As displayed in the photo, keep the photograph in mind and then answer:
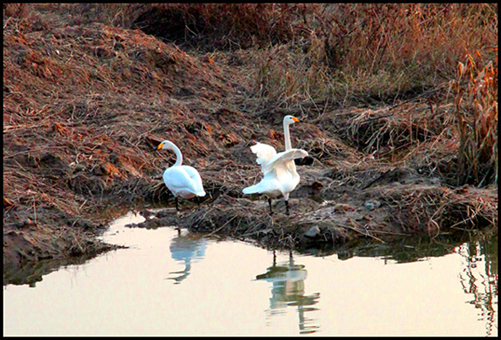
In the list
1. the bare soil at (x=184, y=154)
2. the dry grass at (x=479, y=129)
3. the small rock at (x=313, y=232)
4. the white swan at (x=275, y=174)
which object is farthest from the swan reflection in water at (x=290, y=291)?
the dry grass at (x=479, y=129)

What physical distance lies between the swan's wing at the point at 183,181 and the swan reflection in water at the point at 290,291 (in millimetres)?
1461

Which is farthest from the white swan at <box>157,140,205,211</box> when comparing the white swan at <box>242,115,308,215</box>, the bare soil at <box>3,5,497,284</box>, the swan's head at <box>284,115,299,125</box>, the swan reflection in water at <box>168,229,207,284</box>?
the swan's head at <box>284,115,299,125</box>

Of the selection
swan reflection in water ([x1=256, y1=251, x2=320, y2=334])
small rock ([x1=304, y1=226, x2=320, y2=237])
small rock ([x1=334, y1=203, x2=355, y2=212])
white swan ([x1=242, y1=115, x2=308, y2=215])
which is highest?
white swan ([x1=242, y1=115, x2=308, y2=215])

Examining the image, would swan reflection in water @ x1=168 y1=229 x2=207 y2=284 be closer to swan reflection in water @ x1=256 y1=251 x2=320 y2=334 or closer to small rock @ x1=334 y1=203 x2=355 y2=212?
swan reflection in water @ x1=256 y1=251 x2=320 y2=334

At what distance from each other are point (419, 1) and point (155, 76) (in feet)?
16.1

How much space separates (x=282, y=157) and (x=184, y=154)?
10.4 feet

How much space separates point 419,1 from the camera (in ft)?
42.5

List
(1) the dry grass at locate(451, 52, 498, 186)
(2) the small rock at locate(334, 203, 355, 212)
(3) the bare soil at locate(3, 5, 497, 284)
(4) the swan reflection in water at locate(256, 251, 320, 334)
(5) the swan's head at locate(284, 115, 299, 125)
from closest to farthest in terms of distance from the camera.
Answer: (4) the swan reflection in water at locate(256, 251, 320, 334) < (3) the bare soil at locate(3, 5, 497, 284) < (2) the small rock at locate(334, 203, 355, 212) < (1) the dry grass at locate(451, 52, 498, 186) < (5) the swan's head at locate(284, 115, 299, 125)

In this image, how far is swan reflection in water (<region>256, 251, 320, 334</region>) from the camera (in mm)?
4887

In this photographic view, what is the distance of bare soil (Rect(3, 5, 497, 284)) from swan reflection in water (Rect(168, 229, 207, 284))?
25 centimetres

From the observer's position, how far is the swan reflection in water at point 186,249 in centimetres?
585

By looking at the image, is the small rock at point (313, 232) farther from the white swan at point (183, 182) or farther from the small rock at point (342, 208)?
the white swan at point (183, 182)

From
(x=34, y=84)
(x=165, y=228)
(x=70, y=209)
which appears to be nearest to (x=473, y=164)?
(x=165, y=228)

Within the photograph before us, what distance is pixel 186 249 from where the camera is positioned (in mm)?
6461
